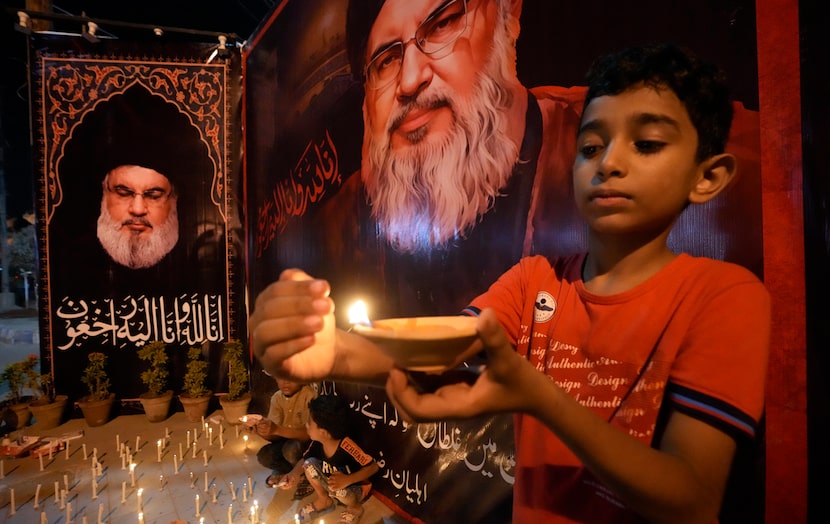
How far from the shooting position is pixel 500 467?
7.72 ft

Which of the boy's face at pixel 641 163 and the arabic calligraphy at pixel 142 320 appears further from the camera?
the arabic calligraphy at pixel 142 320

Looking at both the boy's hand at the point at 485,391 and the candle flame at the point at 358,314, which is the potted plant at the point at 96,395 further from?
the boy's hand at the point at 485,391

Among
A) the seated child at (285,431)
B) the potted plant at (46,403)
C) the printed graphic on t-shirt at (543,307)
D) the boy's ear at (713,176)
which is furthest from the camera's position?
the potted plant at (46,403)

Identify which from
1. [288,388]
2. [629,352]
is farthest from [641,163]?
[288,388]

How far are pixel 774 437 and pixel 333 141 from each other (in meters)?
3.76

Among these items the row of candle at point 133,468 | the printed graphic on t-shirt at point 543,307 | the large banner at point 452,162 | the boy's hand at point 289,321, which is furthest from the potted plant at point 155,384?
the printed graphic on t-shirt at point 543,307

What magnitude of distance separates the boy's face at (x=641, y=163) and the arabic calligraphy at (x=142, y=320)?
6108 mm

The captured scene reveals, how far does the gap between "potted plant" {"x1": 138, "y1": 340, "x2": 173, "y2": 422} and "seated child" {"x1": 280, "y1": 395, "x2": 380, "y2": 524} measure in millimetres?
2983

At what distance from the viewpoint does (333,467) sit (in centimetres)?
335

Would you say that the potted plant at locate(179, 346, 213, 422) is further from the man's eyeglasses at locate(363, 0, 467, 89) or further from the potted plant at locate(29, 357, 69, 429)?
the man's eyeglasses at locate(363, 0, 467, 89)

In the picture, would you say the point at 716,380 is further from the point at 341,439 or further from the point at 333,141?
Answer: the point at 333,141

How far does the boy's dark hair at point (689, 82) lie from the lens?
3.23 ft

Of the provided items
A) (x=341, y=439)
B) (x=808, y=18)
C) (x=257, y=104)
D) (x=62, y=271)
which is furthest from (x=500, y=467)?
(x=62, y=271)

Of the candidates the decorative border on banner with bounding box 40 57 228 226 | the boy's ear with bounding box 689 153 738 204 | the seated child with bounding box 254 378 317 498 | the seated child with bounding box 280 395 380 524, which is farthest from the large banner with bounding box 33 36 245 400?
the boy's ear with bounding box 689 153 738 204
